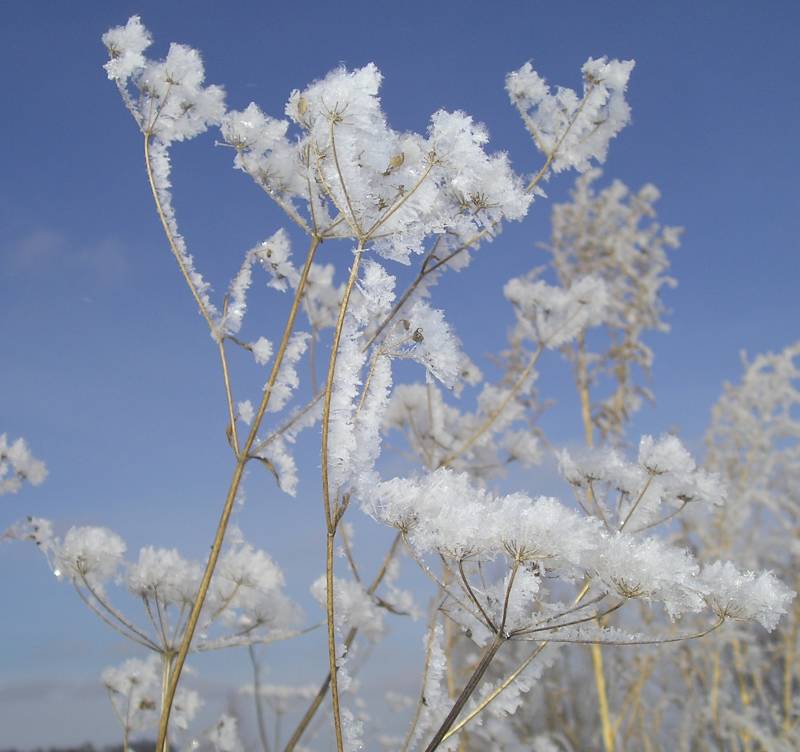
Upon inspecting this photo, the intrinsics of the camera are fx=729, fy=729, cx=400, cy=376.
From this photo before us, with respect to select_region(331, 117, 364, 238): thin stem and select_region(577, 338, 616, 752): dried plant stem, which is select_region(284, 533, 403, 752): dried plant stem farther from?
select_region(577, 338, 616, 752): dried plant stem

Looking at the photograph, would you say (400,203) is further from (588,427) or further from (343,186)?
(588,427)

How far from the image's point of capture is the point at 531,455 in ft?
12.5

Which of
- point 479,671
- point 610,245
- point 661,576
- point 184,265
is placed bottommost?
point 479,671

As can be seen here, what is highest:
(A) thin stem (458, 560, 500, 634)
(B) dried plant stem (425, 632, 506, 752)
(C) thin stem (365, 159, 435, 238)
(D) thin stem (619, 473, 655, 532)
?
(C) thin stem (365, 159, 435, 238)

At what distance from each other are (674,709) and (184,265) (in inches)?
380

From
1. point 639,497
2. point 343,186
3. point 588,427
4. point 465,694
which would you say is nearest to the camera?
point 465,694

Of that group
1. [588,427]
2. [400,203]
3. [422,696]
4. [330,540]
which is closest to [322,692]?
[422,696]

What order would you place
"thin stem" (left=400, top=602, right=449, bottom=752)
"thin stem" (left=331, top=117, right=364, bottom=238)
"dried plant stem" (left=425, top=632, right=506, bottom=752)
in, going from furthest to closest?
"thin stem" (left=400, top=602, right=449, bottom=752) < "thin stem" (left=331, top=117, right=364, bottom=238) < "dried plant stem" (left=425, top=632, right=506, bottom=752)

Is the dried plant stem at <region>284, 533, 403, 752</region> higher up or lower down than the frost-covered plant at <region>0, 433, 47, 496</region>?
lower down

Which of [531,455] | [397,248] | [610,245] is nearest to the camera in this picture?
[397,248]

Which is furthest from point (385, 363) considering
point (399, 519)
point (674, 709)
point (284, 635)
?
point (674, 709)

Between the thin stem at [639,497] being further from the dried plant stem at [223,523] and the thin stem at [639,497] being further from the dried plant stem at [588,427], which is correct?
the dried plant stem at [588,427]

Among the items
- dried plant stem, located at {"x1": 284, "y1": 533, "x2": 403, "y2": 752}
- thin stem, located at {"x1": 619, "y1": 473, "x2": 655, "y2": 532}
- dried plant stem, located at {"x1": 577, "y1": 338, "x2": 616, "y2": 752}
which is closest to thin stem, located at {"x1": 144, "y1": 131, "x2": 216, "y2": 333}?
dried plant stem, located at {"x1": 284, "y1": 533, "x2": 403, "y2": 752}

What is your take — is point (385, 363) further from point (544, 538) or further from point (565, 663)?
point (565, 663)
